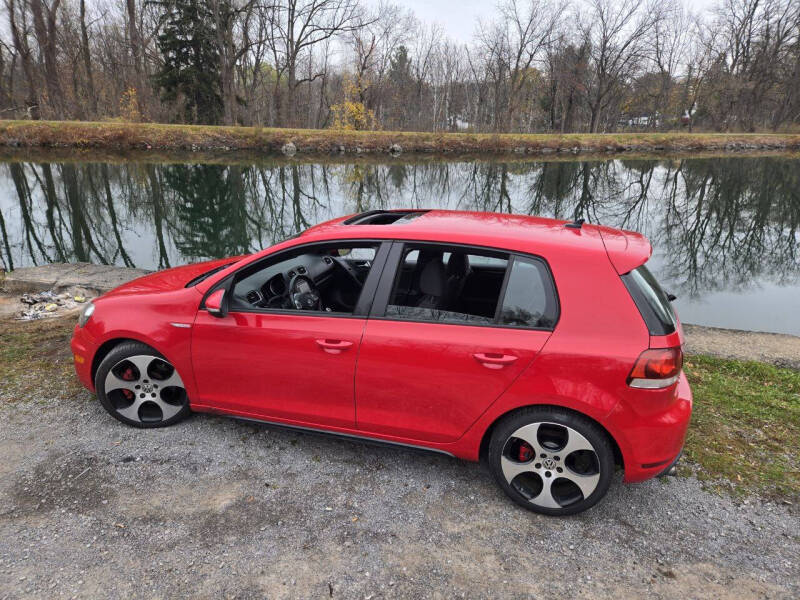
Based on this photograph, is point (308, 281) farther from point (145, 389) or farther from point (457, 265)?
point (145, 389)

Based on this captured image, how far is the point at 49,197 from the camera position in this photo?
15609 mm

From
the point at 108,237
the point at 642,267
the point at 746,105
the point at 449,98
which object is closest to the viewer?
the point at 642,267

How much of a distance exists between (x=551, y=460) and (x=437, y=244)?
4.71ft

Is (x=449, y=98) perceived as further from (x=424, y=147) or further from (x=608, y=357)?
(x=608, y=357)

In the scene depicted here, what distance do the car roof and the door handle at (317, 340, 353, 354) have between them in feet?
2.25

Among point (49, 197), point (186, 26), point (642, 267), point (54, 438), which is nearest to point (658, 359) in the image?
point (642, 267)

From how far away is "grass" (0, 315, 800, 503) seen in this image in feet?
10.8

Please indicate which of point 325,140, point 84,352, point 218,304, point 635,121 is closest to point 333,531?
point 218,304

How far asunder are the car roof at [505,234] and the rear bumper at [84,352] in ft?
6.16

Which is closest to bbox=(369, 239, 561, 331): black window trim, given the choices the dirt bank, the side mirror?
the side mirror

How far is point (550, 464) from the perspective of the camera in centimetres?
286

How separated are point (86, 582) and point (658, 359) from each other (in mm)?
3104

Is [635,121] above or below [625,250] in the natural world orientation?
above

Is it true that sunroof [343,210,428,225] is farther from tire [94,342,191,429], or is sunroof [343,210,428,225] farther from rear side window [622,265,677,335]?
tire [94,342,191,429]
